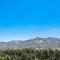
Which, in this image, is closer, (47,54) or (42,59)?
(42,59)

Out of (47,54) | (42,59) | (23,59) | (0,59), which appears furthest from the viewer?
(47,54)

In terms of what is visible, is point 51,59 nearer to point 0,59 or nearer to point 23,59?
point 23,59

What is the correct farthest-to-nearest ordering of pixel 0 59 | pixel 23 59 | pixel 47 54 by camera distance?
pixel 47 54, pixel 23 59, pixel 0 59

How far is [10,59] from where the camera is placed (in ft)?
204

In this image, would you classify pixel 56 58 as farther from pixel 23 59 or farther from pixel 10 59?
pixel 10 59

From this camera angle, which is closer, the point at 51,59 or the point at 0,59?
the point at 0,59

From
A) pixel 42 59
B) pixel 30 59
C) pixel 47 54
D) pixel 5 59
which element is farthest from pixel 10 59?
pixel 47 54

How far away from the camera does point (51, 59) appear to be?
65625 millimetres

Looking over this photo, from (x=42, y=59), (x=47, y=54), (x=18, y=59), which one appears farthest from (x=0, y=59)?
(x=47, y=54)

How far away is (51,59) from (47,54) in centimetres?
941

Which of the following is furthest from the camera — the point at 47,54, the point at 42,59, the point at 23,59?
the point at 47,54

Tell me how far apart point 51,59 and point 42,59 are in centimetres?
390

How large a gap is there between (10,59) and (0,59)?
4.15m

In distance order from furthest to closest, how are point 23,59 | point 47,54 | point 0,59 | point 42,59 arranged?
1. point 47,54
2. point 42,59
3. point 23,59
4. point 0,59
